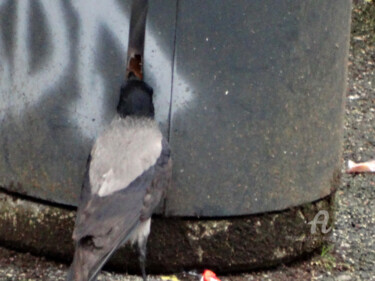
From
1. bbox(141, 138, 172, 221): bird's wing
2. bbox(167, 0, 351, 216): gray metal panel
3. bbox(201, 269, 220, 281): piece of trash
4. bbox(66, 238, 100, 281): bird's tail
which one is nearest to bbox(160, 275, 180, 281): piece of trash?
bbox(201, 269, 220, 281): piece of trash

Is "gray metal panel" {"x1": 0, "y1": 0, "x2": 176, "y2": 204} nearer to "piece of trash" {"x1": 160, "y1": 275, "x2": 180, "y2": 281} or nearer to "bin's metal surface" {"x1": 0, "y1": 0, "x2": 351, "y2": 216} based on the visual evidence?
"bin's metal surface" {"x1": 0, "y1": 0, "x2": 351, "y2": 216}

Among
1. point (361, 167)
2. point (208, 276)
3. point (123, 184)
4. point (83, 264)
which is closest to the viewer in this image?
point (83, 264)

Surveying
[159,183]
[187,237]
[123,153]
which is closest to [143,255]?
[187,237]

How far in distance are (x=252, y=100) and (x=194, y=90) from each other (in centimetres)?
27

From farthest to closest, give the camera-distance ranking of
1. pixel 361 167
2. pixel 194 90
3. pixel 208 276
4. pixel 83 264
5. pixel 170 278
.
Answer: pixel 361 167, pixel 170 278, pixel 208 276, pixel 194 90, pixel 83 264

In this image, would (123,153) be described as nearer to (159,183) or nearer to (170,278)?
(159,183)

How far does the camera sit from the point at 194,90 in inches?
151

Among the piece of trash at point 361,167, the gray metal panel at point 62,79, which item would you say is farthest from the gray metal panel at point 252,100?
the piece of trash at point 361,167

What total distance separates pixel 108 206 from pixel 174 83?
630mm

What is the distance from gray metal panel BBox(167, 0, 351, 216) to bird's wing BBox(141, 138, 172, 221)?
13 cm

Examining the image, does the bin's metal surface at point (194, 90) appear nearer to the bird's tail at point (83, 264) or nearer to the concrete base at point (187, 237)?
the concrete base at point (187, 237)

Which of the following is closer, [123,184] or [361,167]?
[123,184]

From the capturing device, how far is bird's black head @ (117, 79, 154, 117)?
3.75m

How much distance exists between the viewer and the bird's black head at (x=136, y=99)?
12.3 ft
